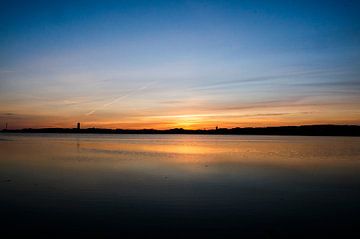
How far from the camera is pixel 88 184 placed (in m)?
15.8

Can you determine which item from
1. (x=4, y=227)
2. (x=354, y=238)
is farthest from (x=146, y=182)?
(x=354, y=238)

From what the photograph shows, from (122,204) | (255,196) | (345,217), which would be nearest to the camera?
(345,217)

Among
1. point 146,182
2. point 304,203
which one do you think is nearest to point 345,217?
point 304,203

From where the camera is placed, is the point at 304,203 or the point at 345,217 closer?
the point at 345,217

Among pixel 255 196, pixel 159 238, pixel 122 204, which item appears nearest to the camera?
pixel 159 238

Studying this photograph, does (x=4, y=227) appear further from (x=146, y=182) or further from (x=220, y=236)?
(x=146, y=182)

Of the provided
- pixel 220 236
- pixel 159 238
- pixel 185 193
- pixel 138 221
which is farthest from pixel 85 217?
pixel 185 193

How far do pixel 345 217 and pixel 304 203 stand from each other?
212 centimetres

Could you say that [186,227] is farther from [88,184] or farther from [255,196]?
[88,184]

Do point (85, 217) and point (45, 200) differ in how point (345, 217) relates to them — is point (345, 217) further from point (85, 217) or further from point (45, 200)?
point (45, 200)

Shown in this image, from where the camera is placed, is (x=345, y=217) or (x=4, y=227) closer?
(x=4, y=227)

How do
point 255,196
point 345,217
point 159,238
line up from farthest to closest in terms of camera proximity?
point 255,196
point 345,217
point 159,238

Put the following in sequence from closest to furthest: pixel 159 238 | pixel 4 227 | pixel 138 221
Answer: pixel 159 238 < pixel 4 227 < pixel 138 221

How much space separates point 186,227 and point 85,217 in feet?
10.4
